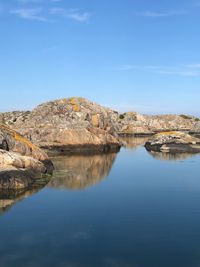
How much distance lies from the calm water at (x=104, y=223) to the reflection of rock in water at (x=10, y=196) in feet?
0.21

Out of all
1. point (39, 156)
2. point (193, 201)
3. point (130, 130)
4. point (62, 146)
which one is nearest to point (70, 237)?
point (193, 201)

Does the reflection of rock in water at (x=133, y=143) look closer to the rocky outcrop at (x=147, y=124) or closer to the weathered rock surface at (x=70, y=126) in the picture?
the weathered rock surface at (x=70, y=126)

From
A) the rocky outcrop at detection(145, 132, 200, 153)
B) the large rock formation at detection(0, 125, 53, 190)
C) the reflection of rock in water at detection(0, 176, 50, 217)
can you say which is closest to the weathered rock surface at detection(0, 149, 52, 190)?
the large rock formation at detection(0, 125, 53, 190)

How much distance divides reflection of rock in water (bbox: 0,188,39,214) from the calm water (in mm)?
65

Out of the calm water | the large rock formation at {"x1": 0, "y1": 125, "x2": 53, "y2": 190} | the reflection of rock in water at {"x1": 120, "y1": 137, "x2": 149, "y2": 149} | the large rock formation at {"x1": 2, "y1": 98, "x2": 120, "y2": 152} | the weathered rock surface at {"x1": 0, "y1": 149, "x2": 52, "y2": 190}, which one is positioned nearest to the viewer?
the calm water

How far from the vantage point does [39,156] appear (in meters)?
36.8

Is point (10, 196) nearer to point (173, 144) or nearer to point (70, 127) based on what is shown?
point (70, 127)

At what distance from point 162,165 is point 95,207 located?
22.1 metres

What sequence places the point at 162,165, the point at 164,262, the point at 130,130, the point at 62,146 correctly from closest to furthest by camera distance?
the point at 164,262
the point at 162,165
the point at 62,146
the point at 130,130

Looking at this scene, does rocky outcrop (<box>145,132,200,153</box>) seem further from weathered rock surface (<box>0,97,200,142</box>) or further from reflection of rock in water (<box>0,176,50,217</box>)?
reflection of rock in water (<box>0,176,50,217</box>)

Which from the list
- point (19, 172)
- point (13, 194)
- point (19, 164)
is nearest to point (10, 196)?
point (13, 194)

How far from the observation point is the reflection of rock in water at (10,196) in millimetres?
24109

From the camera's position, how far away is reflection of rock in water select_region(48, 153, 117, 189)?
106 feet

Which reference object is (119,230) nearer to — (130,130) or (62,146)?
(62,146)
